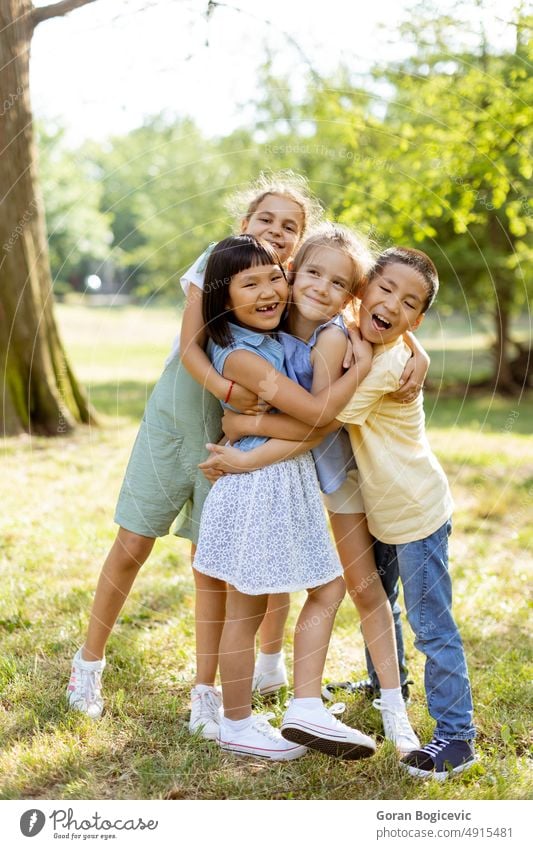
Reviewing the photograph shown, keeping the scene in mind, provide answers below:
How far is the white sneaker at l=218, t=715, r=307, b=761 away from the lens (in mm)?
2918

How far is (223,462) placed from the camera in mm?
2896

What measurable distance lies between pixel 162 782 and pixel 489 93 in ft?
20.1

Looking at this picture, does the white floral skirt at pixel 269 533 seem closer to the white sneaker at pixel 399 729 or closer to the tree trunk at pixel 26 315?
the white sneaker at pixel 399 729

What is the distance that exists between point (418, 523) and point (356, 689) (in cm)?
90

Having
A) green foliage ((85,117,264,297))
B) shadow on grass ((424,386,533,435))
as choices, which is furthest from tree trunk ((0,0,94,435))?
green foliage ((85,117,264,297))

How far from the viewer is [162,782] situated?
2.76m

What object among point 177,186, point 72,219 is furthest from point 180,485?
point 72,219

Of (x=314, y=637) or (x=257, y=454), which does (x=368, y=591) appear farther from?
(x=257, y=454)

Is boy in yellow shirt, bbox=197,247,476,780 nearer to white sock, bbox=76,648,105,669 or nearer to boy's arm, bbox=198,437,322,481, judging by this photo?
boy's arm, bbox=198,437,322,481

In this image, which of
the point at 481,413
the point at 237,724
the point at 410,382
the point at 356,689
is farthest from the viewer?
the point at 481,413

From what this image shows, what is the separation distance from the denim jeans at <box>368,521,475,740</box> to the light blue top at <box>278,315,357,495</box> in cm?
34

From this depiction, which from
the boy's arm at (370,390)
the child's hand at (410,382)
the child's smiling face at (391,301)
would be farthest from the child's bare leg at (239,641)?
the child's smiling face at (391,301)

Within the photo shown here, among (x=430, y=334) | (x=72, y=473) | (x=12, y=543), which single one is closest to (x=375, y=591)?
(x=12, y=543)
